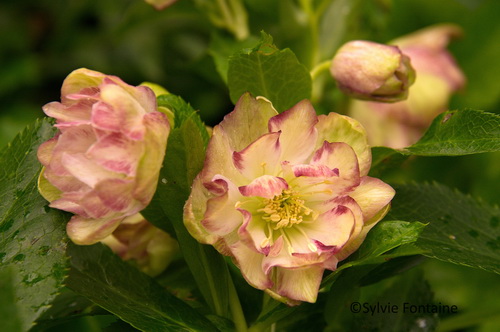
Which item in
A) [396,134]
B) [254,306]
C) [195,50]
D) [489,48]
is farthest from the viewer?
[195,50]

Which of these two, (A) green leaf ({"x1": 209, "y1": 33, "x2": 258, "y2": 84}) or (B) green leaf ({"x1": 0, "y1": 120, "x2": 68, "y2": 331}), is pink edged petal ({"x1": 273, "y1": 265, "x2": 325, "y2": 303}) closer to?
(B) green leaf ({"x1": 0, "y1": 120, "x2": 68, "y2": 331})

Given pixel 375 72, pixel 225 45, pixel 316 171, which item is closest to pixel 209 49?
pixel 225 45

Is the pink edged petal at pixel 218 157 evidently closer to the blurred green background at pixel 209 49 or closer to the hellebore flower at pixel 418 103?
the blurred green background at pixel 209 49

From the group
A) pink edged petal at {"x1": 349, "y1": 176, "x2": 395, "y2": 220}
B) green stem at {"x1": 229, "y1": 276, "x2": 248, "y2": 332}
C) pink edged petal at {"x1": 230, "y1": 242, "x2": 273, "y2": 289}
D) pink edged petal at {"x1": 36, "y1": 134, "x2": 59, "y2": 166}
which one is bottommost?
green stem at {"x1": 229, "y1": 276, "x2": 248, "y2": 332}

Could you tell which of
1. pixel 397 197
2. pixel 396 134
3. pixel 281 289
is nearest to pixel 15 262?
pixel 281 289

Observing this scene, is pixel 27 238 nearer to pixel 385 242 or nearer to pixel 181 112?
pixel 181 112

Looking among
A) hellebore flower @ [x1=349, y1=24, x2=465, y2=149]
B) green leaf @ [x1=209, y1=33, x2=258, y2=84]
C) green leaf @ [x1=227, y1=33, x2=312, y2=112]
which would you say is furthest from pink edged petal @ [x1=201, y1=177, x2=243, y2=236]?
hellebore flower @ [x1=349, y1=24, x2=465, y2=149]

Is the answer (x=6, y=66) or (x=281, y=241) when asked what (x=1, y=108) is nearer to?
(x=6, y=66)
